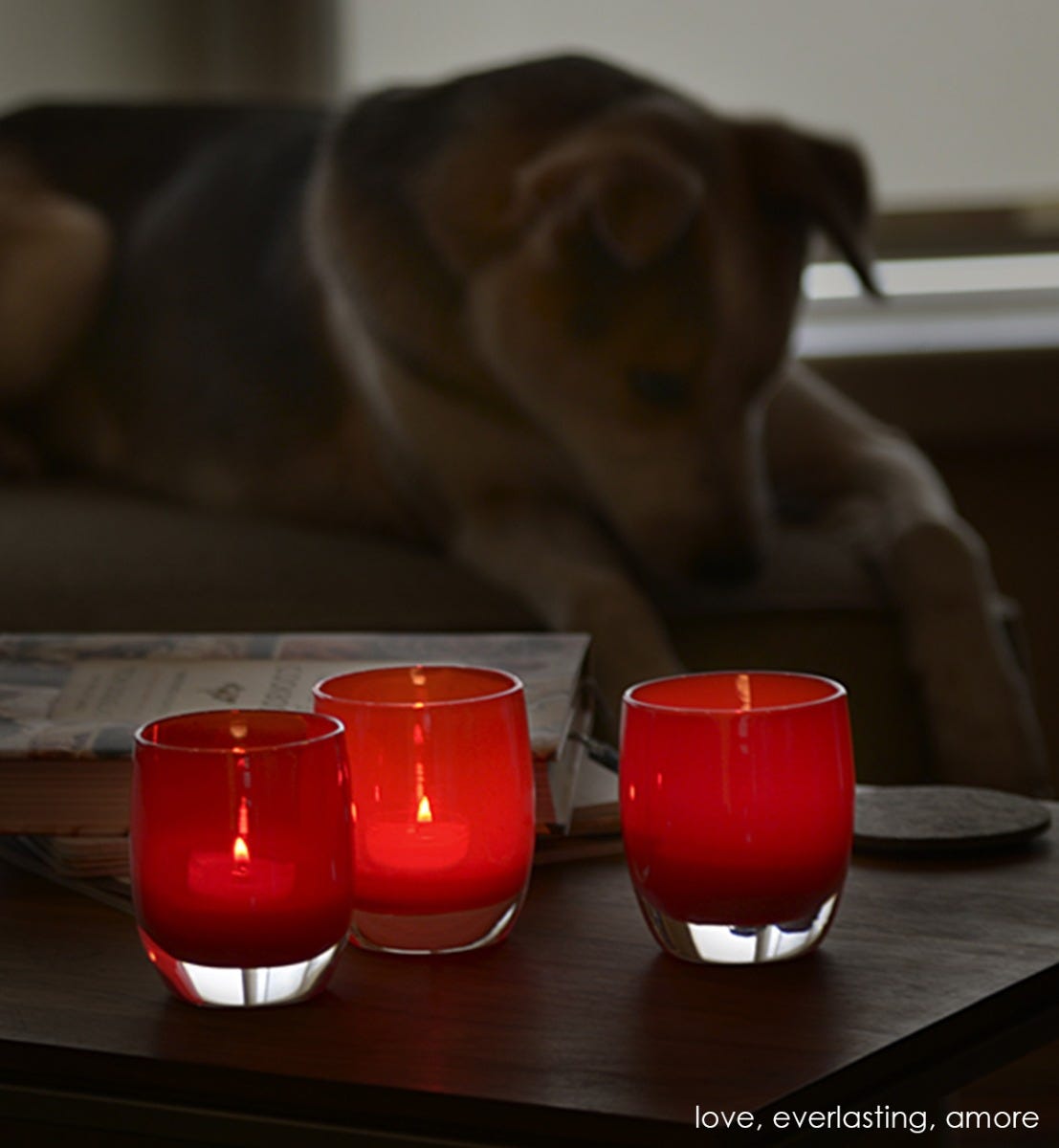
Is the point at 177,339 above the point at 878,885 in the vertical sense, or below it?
below

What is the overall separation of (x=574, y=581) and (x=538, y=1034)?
39.2 inches

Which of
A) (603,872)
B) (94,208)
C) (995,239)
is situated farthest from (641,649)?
(995,239)

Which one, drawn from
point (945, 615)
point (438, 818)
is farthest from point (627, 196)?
point (438, 818)

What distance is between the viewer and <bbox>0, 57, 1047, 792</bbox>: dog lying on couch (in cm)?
158

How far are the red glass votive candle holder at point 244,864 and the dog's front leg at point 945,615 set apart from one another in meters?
0.96

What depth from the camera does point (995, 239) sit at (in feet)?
9.03

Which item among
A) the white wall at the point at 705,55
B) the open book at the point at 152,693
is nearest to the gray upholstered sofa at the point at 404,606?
the open book at the point at 152,693

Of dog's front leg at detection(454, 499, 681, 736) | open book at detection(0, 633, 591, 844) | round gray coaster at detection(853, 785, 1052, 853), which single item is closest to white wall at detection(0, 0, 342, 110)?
dog's front leg at detection(454, 499, 681, 736)

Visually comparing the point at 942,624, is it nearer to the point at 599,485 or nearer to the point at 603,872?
the point at 599,485

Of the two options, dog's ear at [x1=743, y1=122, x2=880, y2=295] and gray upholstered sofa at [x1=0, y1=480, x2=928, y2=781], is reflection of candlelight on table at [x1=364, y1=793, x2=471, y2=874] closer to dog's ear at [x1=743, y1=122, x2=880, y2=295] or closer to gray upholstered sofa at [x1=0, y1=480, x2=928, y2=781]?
gray upholstered sofa at [x1=0, y1=480, x2=928, y2=781]

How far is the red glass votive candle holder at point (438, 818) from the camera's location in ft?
2.08

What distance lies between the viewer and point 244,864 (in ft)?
1.88

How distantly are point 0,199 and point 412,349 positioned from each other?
758 mm

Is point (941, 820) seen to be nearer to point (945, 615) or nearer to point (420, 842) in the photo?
point (420, 842)
